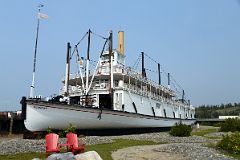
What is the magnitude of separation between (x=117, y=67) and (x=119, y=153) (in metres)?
22.1

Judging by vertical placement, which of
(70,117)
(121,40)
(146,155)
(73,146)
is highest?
(121,40)

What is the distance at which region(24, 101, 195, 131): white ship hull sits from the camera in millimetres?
26203

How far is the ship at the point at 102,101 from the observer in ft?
87.8

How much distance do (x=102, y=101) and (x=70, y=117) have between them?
1023 centimetres

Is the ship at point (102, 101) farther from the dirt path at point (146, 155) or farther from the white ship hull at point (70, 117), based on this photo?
the dirt path at point (146, 155)

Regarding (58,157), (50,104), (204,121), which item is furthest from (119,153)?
(204,121)

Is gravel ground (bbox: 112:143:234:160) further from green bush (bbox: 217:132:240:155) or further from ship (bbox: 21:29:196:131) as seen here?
ship (bbox: 21:29:196:131)

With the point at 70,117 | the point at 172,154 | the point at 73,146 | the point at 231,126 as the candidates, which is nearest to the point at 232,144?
the point at 172,154

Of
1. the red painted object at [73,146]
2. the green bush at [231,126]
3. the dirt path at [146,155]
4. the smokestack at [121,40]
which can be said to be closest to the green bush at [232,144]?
the dirt path at [146,155]

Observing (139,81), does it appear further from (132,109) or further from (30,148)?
(30,148)

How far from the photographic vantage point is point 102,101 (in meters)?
37.8

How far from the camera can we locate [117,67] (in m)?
38.3

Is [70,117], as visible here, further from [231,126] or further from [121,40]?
[121,40]

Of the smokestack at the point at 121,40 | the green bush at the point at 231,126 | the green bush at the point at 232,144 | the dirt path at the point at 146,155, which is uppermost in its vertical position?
the smokestack at the point at 121,40
